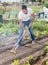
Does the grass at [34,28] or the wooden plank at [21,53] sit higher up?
the grass at [34,28]

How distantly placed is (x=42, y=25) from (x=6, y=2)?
0.53 metres

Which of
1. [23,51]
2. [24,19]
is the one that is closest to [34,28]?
[24,19]

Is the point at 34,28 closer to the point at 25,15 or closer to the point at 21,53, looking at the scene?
the point at 25,15

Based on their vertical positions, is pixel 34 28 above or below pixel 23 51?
above

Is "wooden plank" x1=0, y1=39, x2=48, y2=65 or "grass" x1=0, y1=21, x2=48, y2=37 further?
"grass" x1=0, y1=21, x2=48, y2=37

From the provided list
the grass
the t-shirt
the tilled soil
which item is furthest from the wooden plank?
the t-shirt

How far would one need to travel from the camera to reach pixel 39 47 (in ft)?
9.70

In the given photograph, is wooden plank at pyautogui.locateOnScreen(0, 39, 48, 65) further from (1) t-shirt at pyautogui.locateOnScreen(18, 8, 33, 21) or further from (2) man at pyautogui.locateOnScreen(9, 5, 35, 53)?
(1) t-shirt at pyautogui.locateOnScreen(18, 8, 33, 21)

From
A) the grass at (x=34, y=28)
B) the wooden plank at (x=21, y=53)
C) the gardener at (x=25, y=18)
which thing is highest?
the gardener at (x=25, y=18)

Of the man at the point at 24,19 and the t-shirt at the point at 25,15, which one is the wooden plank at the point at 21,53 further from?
the t-shirt at the point at 25,15

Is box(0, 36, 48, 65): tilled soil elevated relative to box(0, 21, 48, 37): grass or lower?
lower

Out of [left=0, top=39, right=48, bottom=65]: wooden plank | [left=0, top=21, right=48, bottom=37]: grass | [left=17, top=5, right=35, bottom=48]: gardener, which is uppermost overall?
[left=17, top=5, right=35, bottom=48]: gardener

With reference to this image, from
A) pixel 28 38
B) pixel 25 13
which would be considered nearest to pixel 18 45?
pixel 28 38

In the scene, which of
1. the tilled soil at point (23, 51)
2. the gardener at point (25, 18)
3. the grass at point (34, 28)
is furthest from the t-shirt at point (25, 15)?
the tilled soil at point (23, 51)
